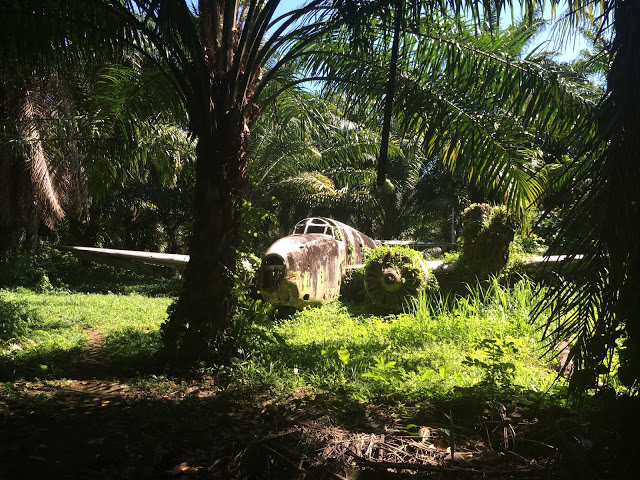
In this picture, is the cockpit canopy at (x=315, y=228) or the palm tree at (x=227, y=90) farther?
the cockpit canopy at (x=315, y=228)

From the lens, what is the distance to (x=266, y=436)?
120 inches

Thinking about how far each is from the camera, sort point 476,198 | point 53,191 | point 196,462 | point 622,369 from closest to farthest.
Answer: point 622,369, point 196,462, point 53,191, point 476,198

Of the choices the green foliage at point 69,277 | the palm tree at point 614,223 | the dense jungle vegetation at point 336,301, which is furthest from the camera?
the green foliage at point 69,277

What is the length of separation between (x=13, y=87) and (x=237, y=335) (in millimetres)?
8450

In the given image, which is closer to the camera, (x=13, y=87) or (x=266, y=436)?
(x=266, y=436)

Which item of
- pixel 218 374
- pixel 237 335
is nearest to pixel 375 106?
pixel 237 335

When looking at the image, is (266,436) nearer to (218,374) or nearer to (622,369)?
(622,369)

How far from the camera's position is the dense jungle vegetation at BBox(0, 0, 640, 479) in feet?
8.27

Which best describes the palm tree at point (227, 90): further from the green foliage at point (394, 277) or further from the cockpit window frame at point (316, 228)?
the cockpit window frame at point (316, 228)

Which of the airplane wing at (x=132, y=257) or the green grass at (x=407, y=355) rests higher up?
the airplane wing at (x=132, y=257)

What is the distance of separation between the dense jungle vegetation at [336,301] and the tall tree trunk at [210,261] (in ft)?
0.08

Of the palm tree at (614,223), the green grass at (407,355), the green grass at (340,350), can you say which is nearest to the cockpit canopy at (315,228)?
the green grass at (340,350)

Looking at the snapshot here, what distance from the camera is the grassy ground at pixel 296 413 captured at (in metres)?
2.77

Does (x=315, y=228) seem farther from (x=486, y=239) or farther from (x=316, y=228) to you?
(x=486, y=239)
